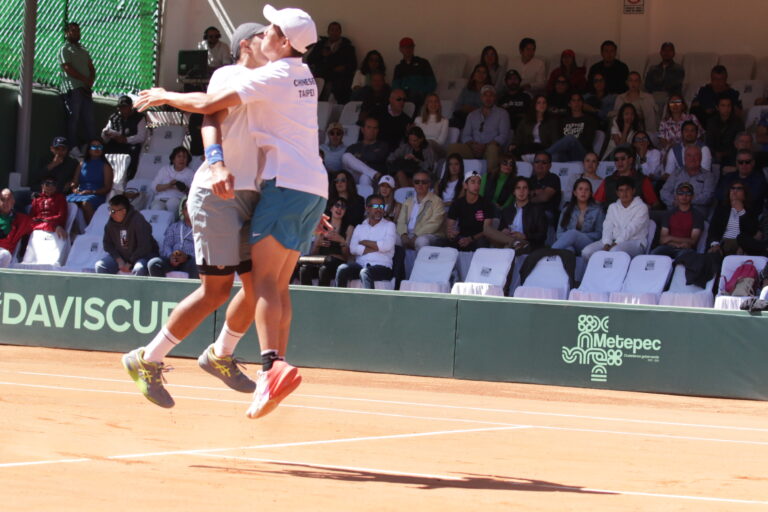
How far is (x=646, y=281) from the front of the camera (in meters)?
13.3

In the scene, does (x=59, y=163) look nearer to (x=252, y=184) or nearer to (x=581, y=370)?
(x=581, y=370)

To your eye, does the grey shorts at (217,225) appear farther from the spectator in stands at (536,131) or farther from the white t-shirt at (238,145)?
the spectator in stands at (536,131)

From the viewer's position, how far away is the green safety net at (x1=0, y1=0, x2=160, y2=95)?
18938mm

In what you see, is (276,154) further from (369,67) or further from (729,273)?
(369,67)

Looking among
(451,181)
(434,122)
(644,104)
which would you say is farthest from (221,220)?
(644,104)

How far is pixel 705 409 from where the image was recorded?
10188 millimetres

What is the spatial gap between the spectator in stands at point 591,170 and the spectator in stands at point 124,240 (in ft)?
19.0

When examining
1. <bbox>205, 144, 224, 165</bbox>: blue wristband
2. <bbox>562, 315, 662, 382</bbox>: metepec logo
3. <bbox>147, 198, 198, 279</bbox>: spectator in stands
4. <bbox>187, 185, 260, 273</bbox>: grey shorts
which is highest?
<bbox>205, 144, 224, 165</bbox>: blue wristband

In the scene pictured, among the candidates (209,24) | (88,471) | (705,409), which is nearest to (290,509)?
(88,471)

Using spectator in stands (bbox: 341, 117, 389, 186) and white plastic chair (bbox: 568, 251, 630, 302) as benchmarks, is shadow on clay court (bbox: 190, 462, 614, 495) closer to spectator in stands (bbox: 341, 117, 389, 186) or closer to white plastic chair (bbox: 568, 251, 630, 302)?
white plastic chair (bbox: 568, 251, 630, 302)

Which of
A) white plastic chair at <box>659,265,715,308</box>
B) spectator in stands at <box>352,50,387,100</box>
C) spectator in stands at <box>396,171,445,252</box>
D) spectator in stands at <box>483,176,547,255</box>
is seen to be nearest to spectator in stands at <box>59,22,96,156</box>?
spectator in stands at <box>352,50,387,100</box>

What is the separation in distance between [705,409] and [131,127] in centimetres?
1155

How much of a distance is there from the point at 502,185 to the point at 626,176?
5.97 feet

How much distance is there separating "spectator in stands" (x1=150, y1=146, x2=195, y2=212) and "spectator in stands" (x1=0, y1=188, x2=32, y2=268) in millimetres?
1816
